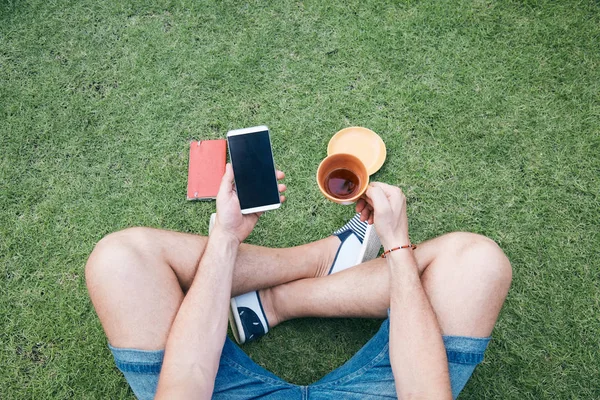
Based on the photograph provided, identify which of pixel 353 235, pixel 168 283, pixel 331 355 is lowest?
pixel 331 355

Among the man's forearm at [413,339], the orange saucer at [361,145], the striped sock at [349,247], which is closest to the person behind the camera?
the man's forearm at [413,339]

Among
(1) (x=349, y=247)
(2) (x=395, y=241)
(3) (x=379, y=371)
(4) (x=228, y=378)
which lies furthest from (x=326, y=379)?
(1) (x=349, y=247)

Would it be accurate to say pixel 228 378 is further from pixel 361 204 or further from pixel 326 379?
pixel 361 204

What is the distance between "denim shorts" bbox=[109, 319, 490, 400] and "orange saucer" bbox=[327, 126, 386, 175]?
1.38m

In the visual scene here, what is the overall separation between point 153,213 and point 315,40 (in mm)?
1877

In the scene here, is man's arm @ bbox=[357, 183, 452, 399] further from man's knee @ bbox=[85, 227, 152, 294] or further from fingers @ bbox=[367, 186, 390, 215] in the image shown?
man's knee @ bbox=[85, 227, 152, 294]

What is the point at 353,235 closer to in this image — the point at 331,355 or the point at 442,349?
the point at 331,355

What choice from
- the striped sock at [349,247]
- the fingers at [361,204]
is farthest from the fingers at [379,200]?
the striped sock at [349,247]

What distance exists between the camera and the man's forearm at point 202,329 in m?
1.90

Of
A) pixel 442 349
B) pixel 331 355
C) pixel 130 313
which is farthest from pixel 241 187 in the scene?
pixel 331 355

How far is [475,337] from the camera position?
80.0 inches

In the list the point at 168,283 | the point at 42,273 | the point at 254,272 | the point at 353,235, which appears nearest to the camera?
the point at 168,283

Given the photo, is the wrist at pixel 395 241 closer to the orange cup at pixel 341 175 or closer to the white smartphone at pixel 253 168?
the orange cup at pixel 341 175

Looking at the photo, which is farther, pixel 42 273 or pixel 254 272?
pixel 42 273
